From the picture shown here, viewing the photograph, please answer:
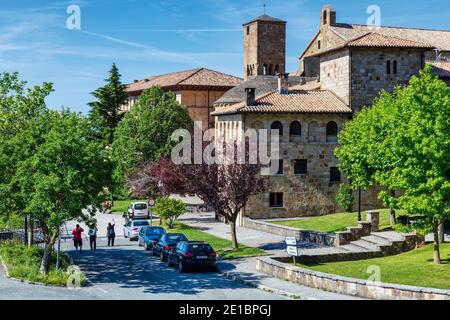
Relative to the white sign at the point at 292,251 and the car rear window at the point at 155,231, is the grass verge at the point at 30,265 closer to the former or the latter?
the car rear window at the point at 155,231

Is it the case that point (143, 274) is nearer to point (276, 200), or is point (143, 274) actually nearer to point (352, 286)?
point (352, 286)

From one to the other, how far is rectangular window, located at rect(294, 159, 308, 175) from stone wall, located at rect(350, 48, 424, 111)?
5752 millimetres

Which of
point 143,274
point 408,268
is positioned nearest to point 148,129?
point 143,274

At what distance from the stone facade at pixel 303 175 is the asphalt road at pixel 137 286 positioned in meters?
16.9

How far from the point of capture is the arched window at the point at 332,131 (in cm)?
5109

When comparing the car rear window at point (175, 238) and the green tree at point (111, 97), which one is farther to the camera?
the green tree at point (111, 97)

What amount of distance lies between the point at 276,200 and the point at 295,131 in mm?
5482

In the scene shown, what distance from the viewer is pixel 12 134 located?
3759cm

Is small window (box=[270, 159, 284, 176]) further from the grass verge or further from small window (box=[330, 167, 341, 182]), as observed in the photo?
the grass verge

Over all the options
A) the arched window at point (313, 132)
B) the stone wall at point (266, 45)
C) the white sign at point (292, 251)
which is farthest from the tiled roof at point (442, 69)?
the stone wall at point (266, 45)

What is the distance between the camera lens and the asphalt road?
23562 mm

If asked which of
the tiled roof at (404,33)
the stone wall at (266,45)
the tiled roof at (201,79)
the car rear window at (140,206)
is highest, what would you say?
the stone wall at (266,45)

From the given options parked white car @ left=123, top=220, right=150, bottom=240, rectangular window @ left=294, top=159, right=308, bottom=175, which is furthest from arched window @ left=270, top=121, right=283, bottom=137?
parked white car @ left=123, top=220, right=150, bottom=240
